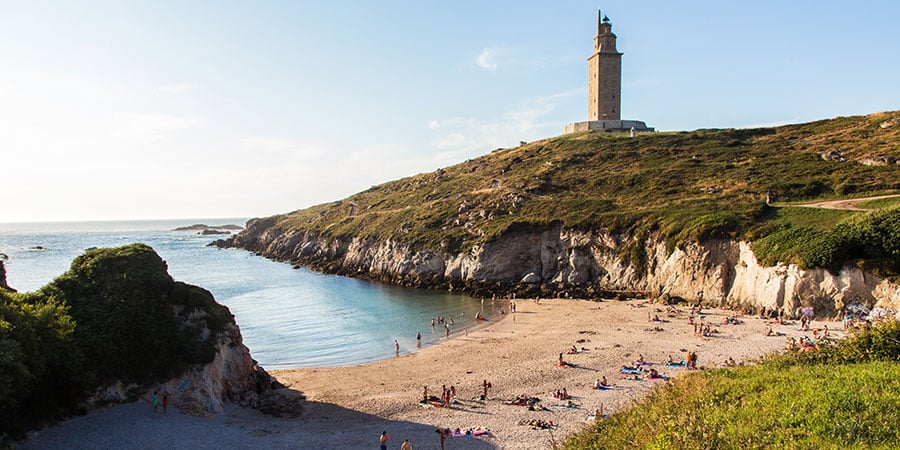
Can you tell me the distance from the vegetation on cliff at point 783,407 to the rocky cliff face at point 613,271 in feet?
85.9

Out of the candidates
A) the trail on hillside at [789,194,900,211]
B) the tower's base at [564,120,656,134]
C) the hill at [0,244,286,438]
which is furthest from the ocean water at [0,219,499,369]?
the tower's base at [564,120,656,134]

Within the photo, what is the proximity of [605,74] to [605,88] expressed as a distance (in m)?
2.63

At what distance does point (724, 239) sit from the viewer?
44.4m

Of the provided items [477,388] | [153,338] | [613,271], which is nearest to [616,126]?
[613,271]

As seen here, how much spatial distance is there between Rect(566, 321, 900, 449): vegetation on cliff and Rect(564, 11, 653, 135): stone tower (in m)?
85.9

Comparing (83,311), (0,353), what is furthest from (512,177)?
(0,353)

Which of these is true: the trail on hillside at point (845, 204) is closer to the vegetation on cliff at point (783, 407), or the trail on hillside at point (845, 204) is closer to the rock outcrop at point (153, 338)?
the vegetation on cliff at point (783, 407)

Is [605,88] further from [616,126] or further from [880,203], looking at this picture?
[880,203]

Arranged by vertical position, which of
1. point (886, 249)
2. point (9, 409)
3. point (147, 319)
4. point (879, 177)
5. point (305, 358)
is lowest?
point (305, 358)

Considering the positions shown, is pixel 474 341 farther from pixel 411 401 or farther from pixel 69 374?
pixel 69 374

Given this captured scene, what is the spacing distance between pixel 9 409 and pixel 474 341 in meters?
27.2

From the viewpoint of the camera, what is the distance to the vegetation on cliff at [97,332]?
19312 millimetres

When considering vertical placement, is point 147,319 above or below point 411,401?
above

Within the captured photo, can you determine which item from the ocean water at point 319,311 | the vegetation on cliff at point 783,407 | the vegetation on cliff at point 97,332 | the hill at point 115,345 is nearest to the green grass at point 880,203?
the ocean water at point 319,311
